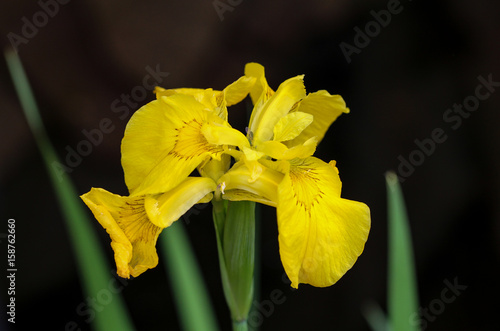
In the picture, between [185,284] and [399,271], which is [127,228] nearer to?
[185,284]

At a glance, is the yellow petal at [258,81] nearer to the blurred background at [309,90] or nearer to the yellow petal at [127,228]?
the yellow petal at [127,228]

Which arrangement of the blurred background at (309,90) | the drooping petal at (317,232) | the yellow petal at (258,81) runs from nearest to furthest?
the drooping petal at (317,232)
the yellow petal at (258,81)
the blurred background at (309,90)

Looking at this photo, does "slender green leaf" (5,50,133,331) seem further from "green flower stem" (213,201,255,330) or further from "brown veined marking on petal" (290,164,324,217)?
"brown veined marking on petal" (290,164,324,217)

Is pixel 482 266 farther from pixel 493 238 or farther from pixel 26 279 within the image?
pixel 26 279

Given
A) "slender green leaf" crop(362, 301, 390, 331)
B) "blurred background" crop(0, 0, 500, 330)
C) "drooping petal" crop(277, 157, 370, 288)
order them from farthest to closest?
"blurred background" crop(0, 0, 500, 330) < "slender green leaf" crop(362, 301, 390, 331) < "drooping petal" crop(277, 157, 370, 288)

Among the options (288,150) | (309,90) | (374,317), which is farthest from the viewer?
(309,90)

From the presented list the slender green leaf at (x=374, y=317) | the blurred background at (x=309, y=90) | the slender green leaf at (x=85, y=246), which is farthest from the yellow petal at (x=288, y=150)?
the blurred background at (x=309, y=90)

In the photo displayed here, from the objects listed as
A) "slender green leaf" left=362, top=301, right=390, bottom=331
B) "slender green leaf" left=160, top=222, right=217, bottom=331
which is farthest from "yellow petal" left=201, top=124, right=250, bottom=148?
"slender green leaf" left=362, top=301, right=390, bottom=331

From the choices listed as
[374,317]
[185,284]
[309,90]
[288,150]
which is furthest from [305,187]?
[309,90]
